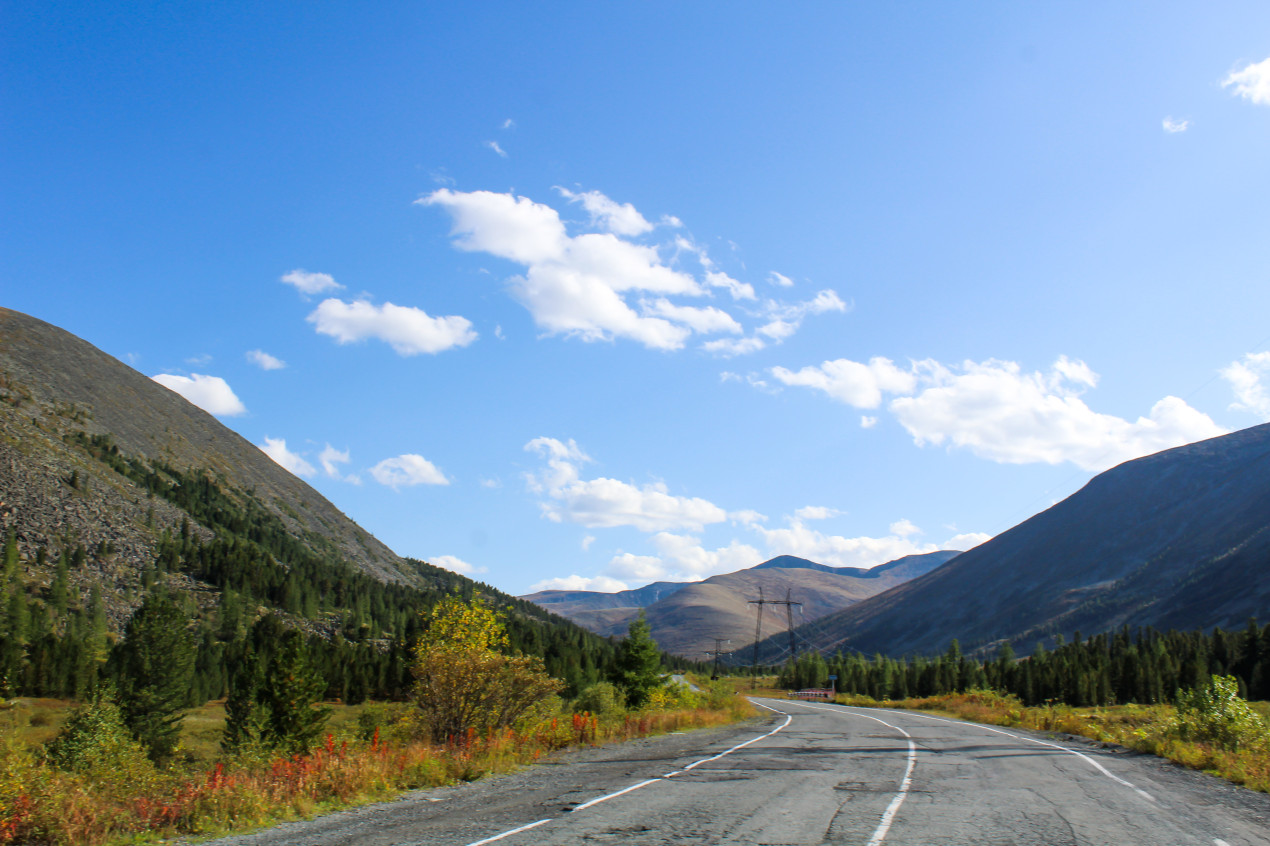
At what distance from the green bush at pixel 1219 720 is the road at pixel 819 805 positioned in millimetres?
3518

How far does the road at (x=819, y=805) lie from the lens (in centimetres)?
1013

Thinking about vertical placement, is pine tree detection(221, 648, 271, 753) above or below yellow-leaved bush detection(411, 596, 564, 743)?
below

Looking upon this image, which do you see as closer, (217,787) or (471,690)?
(217,787)

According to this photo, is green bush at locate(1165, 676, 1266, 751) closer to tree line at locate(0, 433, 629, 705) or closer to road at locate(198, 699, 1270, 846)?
road at locate(198, 699, 1270, 846)

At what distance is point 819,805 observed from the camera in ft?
40.1

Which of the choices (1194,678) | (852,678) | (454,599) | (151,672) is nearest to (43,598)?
(151,672)

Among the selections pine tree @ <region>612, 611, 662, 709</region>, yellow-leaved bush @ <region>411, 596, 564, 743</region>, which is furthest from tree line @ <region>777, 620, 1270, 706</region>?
yellow-leaved bush @ <region>411, 596, 564, 743</region>

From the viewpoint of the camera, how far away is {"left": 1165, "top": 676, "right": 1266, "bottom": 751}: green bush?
21.4 meters

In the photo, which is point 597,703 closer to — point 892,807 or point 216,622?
point 892,807

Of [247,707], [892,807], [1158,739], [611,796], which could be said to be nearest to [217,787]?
[611,796]

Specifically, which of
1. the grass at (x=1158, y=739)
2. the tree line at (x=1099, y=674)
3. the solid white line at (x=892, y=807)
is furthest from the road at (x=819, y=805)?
the tree line at (x=1099, y=674)

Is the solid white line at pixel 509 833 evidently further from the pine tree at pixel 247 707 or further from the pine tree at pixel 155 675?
the pine tree at pixel 155 675

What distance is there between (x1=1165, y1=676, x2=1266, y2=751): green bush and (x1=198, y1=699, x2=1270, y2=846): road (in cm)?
352

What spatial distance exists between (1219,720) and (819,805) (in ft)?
59.2
